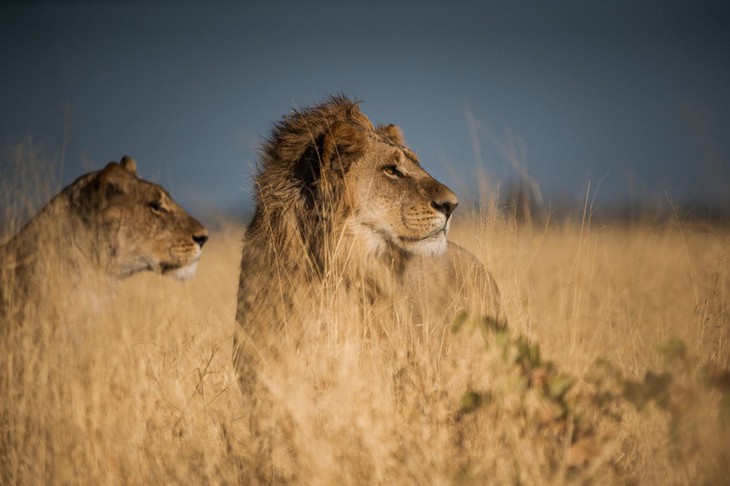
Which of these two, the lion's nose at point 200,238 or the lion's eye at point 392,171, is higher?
the lion's eye at point 392,171

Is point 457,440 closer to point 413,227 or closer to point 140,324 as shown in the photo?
point 413,227

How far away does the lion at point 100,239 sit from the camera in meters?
4.19

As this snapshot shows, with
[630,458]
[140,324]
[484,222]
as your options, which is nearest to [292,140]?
[484,222]

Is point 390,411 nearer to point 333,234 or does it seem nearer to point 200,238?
point 333,234

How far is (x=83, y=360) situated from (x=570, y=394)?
2978 mm

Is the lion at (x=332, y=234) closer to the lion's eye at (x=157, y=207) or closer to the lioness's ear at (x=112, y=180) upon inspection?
the lion's eye at (x=157, y=207)

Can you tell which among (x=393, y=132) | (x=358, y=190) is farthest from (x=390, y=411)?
(x=393, y=132)

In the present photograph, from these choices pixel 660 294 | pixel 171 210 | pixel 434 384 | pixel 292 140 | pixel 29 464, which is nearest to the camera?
pixel 29 464

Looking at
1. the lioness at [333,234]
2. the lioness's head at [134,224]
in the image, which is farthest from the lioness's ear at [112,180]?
the lioness at [333,234]

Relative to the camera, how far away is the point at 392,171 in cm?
500

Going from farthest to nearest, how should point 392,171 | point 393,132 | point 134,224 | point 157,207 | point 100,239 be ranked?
point 393,132, point 392,171, point 157,207, point 134,224, point 100,239

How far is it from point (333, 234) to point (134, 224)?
4.57 feet

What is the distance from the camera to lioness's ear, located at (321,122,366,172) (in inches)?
189

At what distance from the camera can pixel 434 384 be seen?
13.4 feet
